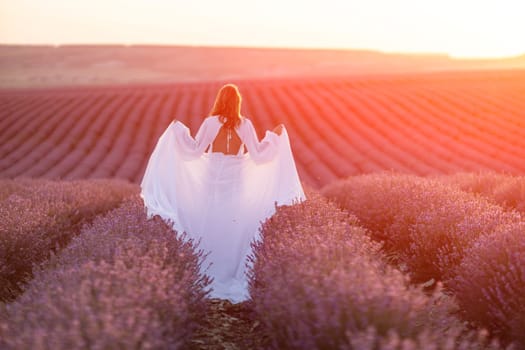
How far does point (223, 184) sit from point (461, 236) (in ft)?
7.65

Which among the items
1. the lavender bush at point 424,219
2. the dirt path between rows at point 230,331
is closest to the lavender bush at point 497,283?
the lavender bush at point 424,219

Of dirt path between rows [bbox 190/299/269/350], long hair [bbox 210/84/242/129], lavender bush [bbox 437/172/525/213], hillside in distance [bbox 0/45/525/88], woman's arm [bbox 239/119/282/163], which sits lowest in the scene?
dirt path between rows [bbox 190/299/269/350]

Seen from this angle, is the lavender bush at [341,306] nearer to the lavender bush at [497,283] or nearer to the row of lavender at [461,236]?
the lavender bush at [497,283]

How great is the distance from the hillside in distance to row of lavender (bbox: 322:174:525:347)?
52.9m

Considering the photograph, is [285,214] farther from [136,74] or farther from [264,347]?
Answer: [136,74]

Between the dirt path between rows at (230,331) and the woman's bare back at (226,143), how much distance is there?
1.55 m

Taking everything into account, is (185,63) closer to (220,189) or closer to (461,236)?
(220,189)

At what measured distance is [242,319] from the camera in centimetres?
506

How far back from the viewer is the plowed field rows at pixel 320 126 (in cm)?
1427

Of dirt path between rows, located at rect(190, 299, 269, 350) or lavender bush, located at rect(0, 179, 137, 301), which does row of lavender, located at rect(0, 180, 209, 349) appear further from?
lavender bush, located at rect(0, 179, 137, 301)

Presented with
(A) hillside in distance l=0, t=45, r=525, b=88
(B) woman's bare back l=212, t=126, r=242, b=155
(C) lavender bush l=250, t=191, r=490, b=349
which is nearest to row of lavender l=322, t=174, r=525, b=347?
(C) lavender bush l=250, t=191, r=490, b=349

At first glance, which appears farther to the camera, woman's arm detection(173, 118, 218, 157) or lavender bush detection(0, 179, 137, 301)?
woman's arm detection(173, 118, 218, 157)

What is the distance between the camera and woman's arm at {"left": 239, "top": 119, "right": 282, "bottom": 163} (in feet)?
20.0

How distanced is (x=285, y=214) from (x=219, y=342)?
1320 millimetres
